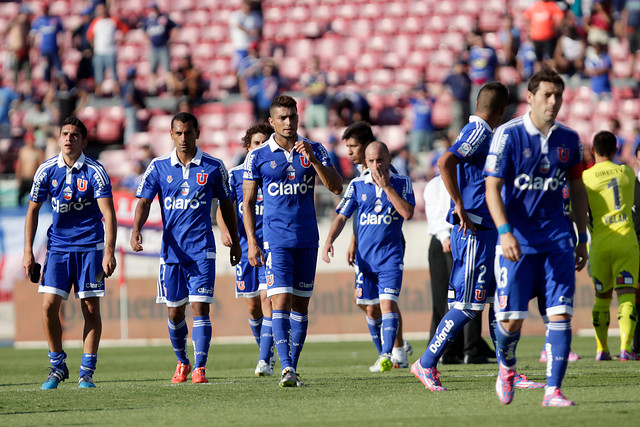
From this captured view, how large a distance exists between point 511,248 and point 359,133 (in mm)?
4793

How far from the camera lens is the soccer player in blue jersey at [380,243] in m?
10.8

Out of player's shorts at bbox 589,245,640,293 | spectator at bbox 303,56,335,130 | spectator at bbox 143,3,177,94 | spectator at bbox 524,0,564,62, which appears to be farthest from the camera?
spectator at bbox 143,3,177,94

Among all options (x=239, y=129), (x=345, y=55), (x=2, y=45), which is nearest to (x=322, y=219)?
(x=239, y=129)

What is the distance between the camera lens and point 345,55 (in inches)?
1029

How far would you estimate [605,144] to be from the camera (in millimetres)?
11188

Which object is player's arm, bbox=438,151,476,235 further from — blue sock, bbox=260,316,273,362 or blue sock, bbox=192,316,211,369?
blue sock, bbox=192,316,211,369

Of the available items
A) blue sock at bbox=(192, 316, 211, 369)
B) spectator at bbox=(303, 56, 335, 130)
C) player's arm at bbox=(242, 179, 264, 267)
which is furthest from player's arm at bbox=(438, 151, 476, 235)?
spectator at bbox=(303, 56, 335, 130)

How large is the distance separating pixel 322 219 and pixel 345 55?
8683 millimetres

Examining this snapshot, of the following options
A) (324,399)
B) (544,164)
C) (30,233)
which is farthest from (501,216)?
(30,233)

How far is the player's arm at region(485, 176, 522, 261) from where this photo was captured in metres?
6.39

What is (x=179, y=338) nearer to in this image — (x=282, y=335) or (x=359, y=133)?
(x=282, y=335)

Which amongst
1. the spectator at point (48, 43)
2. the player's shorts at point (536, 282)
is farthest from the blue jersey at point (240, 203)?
the spectator at point (48, 43)

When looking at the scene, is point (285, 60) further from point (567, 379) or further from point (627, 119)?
point (567, 379)

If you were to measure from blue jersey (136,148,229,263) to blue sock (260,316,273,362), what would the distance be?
0.89m
